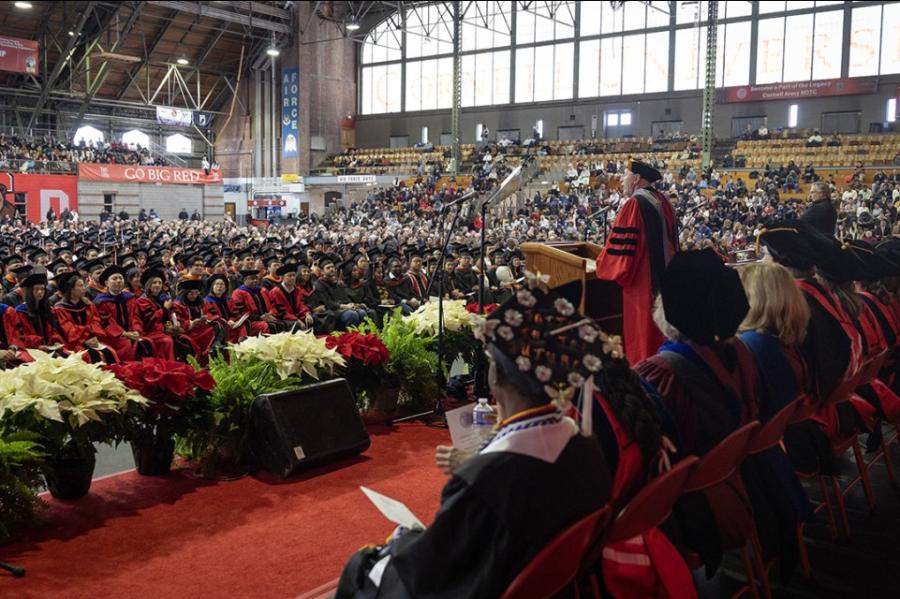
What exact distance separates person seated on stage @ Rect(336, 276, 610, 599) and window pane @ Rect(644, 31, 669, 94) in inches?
1446

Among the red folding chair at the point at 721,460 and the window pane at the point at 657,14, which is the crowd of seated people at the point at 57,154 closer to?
the window pane at the point at 657,14

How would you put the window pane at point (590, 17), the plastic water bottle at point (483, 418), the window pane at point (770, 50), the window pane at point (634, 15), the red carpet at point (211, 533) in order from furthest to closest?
the window pane at point (590, 17) < the window pane at point (634, 15) < the window pane at point (770, 50) < the red carpet at point (211, 533) < the plastic water bottle at point (483, 418)

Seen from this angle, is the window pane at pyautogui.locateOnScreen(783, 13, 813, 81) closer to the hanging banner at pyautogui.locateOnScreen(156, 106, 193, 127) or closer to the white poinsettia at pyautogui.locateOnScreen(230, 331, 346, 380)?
the hanging banner at pyautogui.locateOnScreen(156, 106, 193, 127)

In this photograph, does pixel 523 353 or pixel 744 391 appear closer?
pixel 523 353

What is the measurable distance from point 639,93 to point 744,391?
119ft

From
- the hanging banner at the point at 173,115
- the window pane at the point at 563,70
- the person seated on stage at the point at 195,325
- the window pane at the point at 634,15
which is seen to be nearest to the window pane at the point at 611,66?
the window pane at the point at 634,15

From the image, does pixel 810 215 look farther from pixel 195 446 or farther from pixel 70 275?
pixel 70 275

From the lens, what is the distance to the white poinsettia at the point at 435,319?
7402 mm

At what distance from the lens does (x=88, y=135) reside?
41.7 m

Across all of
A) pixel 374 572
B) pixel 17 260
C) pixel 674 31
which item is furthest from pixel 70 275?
pixel 674 31

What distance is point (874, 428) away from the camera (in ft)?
16.1

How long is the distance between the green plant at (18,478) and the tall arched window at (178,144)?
145ft

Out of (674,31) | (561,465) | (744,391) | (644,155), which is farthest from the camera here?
(674,31)

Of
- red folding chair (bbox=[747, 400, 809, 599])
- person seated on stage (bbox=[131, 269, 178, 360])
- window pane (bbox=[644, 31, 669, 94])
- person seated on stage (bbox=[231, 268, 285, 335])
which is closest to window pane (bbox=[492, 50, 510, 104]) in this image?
window pane (bbox=[644, 31, 669, 94])
